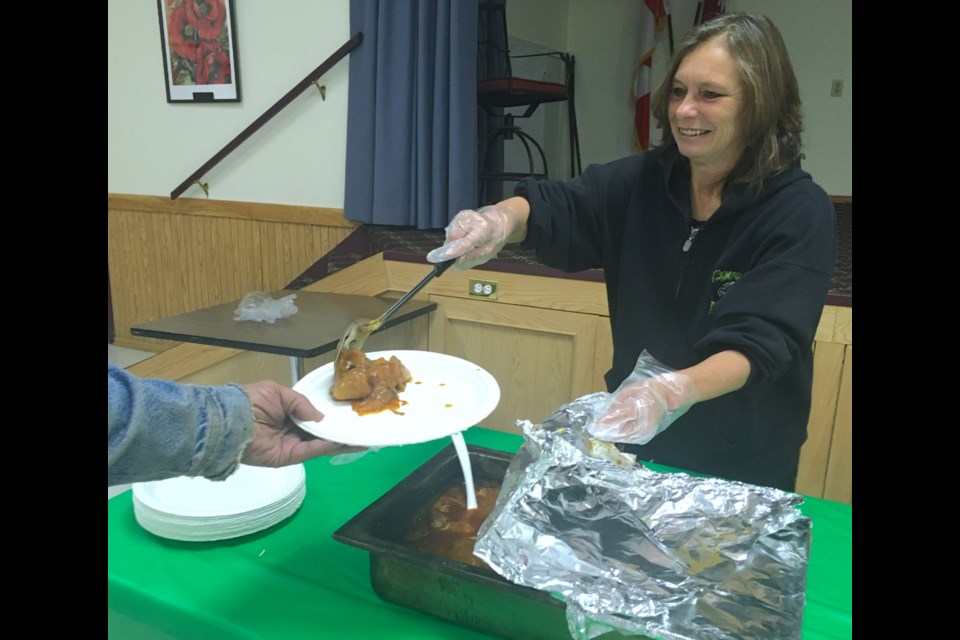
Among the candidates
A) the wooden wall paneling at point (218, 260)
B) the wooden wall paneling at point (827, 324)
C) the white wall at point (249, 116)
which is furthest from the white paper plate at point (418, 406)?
the wooden wall paneling at point (218, 260)

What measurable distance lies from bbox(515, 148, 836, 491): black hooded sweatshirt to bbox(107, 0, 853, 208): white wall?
1.80 meters

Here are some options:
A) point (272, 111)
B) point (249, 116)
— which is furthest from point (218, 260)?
point (272, 111)

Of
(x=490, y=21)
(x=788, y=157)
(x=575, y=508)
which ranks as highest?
(x=490, y=21)

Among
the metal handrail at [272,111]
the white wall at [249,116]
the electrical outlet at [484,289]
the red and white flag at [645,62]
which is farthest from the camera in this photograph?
the red and white flag at [645,62]

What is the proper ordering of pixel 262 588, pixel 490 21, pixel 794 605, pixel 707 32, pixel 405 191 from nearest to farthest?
pixel 794 605, pixel 262 588, pixel 707 32, pixel 405 191, pixel 490 21

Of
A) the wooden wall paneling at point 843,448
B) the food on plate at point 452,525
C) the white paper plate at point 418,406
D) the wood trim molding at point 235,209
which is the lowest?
the wooden wall paneling at point 843,448

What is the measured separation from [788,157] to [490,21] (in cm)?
252

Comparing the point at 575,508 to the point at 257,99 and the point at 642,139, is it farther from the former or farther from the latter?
the point at 642,139

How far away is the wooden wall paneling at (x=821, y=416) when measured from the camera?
2.09m

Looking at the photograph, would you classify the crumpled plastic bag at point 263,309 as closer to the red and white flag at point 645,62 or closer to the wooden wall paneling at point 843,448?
the wooden wall paneling at point 843,448

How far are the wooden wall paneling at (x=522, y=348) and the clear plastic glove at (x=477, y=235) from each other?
3.26 ft

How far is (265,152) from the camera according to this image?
3496 millimetres

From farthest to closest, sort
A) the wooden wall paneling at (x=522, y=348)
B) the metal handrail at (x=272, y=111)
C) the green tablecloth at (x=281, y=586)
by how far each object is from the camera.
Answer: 1. the metal handrail at (x=272, y=111)
2. the wooden wall paneling at (x=522, y=348)
3. the green tablecloth at (x=281, y=586)
